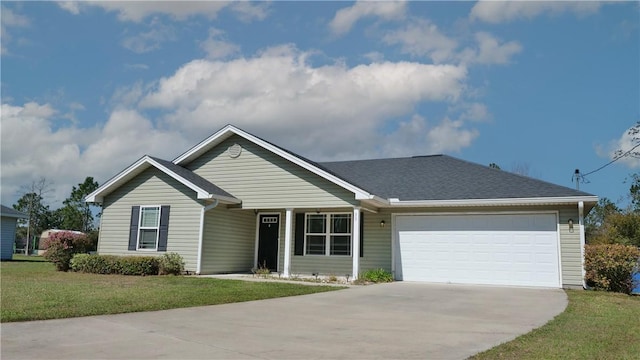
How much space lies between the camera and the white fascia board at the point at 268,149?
49.9 feet

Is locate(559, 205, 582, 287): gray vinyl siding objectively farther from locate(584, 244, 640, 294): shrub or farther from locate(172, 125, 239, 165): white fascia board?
locate(172, 125, 239, 165): white fascia board

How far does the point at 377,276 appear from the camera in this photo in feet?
51.7

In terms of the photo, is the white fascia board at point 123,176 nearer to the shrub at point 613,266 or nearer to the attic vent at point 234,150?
the attic vent at point 234,150

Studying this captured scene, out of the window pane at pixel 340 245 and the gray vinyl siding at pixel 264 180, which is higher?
the gray vinyl siding at pixel 264 180

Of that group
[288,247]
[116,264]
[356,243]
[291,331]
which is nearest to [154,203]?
[116,264]

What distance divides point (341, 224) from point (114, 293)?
8.75 m

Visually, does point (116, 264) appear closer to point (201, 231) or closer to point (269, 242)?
point (201, 231)

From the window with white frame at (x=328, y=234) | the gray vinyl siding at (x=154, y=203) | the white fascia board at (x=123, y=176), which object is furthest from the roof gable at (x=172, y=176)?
the window with white frame at (x=328, y=234)

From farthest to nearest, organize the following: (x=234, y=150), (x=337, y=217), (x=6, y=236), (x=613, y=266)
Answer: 1. (x=6, y=236)
2. (x=234, y=150)
3. (x=337, y=217)
4. (x=613, y=266)

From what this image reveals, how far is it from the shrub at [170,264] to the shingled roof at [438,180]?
249 inches

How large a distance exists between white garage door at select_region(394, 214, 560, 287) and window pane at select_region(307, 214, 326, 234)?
274 centimetres

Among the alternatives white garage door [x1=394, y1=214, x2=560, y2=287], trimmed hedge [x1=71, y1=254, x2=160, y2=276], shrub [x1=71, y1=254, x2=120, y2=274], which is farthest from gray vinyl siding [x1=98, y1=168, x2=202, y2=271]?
white garage door [x1=394, y1=214, x2=560, y2=287]

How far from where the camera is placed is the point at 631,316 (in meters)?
8.62

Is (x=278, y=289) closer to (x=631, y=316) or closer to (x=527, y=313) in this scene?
(x=527, y=313)
